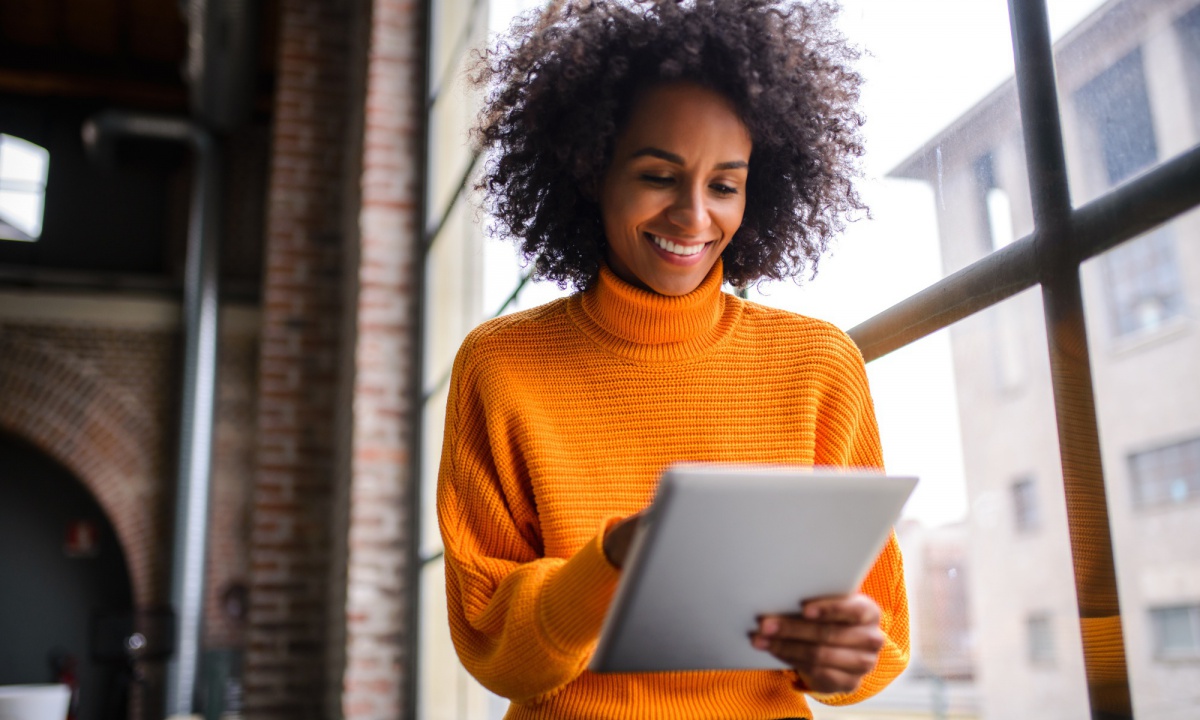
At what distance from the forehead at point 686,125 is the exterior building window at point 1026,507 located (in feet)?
1.44

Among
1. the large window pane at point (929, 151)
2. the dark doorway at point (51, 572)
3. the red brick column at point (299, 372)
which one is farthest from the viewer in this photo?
A: the dark doorway at point (51, 572)

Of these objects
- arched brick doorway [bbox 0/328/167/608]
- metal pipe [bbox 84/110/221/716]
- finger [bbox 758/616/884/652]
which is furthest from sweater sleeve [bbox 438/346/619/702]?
arched brick doorway [bbox 0/328/167/608]

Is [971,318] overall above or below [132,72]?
below

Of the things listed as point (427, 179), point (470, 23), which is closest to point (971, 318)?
point (470, 23)

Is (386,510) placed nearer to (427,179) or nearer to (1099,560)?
(427,179)

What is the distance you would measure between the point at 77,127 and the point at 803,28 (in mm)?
8965

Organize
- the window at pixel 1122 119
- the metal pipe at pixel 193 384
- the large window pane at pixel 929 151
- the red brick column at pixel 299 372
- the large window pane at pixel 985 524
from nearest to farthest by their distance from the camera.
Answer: the window at pixel 1122 119 → the large window pane at pixel 985 524 → the large window pane at pixel 929 151 → the red brick column at pixel 299 372 → the metal pipe at pixel 193 384

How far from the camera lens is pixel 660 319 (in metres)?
1.07

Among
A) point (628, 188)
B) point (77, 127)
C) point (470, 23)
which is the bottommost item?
point (628, 188)

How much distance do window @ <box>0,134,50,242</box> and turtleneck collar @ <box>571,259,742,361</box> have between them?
28.7 feet

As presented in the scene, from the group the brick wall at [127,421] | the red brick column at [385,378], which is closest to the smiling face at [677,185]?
the red brick column at [385,378]

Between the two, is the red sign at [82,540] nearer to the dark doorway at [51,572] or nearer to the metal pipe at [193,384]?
the dark doorway at [51,572]

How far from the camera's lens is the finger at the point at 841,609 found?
83cm

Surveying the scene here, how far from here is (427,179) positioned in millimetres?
3875
